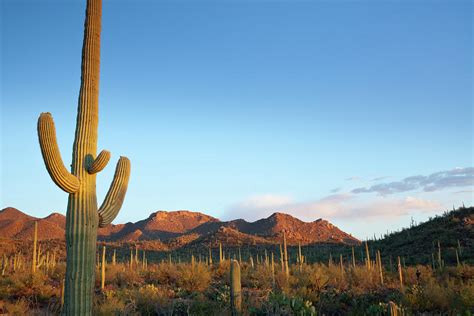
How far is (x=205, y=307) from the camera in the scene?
453 inches

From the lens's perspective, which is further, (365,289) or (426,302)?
(365,289)

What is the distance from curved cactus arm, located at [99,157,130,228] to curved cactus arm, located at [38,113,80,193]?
85cm

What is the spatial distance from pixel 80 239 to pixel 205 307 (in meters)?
6.10

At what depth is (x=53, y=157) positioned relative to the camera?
616cm

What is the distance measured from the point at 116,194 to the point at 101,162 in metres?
1.04

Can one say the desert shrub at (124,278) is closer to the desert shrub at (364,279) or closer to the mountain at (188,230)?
the desert shrub at (364,279)

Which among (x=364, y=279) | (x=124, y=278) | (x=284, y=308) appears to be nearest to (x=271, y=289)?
(x=364, y=279)

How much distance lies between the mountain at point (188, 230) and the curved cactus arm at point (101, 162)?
4245cm

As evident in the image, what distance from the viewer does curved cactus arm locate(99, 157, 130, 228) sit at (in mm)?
7083

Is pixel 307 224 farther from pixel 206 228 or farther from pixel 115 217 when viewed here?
pixel 115 217

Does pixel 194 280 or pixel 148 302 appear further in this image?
pixel 194 280

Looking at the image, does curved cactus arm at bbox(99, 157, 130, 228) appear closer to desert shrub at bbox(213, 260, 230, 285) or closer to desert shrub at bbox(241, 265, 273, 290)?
desert shrub at bbox(241, 265, 273, 290)

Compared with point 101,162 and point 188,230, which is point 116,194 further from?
point 188,230

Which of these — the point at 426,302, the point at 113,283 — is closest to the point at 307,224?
the point at 113,283
